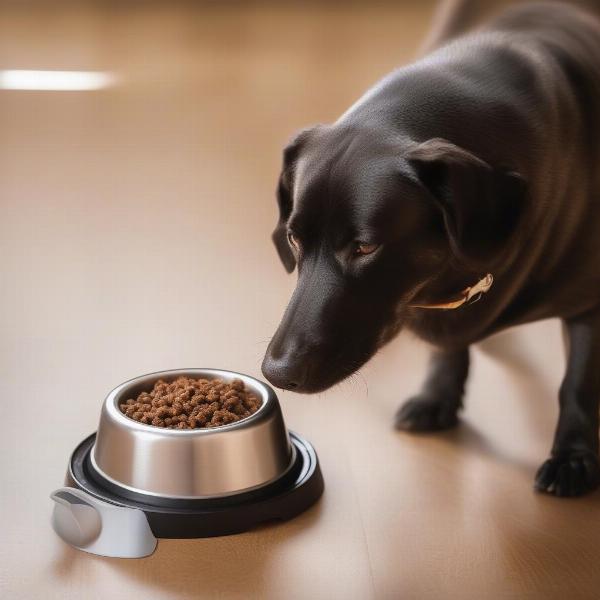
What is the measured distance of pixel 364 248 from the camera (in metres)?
1.57

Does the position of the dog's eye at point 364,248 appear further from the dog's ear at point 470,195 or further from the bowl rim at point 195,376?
the bowl rim at point 195,376

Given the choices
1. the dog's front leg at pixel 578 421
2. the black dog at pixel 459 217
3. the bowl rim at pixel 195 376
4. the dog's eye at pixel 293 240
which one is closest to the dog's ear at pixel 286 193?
the black dog at pixel 459 217

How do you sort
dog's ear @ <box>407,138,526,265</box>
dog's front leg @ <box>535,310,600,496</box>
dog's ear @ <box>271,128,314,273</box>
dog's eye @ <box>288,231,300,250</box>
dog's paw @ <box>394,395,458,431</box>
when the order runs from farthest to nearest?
dog's paw @ <box>394,395,458,431</box> → dog's front leg @ <box>535,310,600,496</box> → dog's ear @ <box>271,128,314,273</box> → dog's eye @ <box>288,231,300,250</box> → dog's ear @ <box>407,138,526,265</box>

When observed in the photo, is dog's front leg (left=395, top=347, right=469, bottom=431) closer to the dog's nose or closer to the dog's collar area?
the dog's collar area

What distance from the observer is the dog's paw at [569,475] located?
1840 mm

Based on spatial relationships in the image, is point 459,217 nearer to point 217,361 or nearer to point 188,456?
point 188,456

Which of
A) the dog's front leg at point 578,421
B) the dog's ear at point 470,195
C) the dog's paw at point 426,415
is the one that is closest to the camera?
the dog's ear at point 470,195

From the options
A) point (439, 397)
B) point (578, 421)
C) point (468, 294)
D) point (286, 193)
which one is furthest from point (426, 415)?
point (286, 193)

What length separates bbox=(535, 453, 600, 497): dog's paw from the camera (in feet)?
6.04

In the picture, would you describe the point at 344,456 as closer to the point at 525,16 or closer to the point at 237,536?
the point at 237,536

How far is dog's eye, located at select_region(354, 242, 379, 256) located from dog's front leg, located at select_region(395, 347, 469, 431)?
547mm

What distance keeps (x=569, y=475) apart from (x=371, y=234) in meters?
0.62

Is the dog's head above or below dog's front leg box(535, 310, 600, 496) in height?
above

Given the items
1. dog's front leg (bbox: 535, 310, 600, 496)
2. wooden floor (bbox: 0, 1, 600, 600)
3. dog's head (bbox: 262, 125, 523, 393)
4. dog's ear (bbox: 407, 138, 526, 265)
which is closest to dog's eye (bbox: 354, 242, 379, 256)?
dog's head (bbox: 262, 125, 523, 393)
